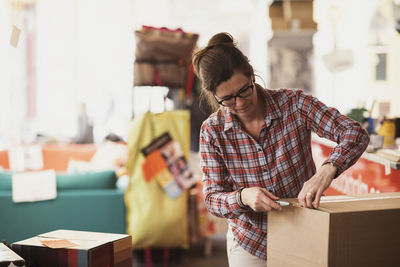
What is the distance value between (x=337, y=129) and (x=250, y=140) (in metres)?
0.28

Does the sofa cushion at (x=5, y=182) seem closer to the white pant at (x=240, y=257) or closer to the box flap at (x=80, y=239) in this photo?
the box flap at (x=80, y=239)

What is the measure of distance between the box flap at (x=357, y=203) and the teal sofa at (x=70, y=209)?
7.68 ft

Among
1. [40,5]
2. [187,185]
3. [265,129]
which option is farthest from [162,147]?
[40,5]

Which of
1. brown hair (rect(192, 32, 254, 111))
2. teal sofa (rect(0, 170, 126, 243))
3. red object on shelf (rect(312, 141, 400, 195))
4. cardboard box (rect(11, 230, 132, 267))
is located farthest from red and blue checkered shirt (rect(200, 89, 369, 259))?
teal sofa (rect(0, 170, 126, 243))

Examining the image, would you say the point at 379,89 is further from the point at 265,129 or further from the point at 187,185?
the point at 265,129

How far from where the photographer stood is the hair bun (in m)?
1.66

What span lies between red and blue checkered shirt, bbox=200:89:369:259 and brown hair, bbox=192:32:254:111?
6.0 inches

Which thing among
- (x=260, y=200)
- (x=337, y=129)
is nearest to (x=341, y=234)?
(x=260, y=200)

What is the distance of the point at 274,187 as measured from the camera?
1.70m

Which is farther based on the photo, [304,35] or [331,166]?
[304,35]

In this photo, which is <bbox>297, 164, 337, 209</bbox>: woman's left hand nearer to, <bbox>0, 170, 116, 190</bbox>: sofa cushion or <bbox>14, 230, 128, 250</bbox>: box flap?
<bbox>14, 230, 128, 250</bbox>: box flap

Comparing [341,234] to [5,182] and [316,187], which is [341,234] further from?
[5,182]

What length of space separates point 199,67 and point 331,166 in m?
0.51

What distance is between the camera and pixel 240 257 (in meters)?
1.78
